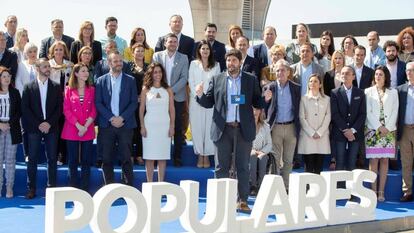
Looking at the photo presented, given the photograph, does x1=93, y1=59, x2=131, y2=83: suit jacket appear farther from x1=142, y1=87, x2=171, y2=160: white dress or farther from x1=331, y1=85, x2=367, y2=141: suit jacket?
x1=331, y1=85, x2=367, y2=141: suit jacket

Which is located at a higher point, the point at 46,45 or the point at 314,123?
the point at 46,45

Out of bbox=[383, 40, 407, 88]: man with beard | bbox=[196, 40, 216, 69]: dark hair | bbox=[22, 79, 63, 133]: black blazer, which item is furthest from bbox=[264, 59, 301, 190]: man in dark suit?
bbox=[22, 79, 63, 133]: black blazer

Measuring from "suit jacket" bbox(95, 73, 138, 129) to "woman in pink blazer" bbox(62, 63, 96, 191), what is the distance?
13cm

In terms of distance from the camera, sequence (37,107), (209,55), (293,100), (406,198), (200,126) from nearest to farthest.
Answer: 1. (37,107)
2. (293,100)
3. (209,55)
4. (406,198)
5. (200,126)

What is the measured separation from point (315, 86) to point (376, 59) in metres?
1.75

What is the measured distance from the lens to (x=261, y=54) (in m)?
8.75

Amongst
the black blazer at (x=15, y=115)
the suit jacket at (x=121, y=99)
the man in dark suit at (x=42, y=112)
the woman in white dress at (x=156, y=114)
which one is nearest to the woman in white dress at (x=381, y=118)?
the woman in white dress at (x=156, y=114)

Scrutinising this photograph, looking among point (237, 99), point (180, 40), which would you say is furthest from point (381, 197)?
point (180, 40)

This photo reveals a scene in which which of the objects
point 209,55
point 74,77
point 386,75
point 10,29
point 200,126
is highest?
point 10,29

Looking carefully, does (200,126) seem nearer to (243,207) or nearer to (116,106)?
(116,106)

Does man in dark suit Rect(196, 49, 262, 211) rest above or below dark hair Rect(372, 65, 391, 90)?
below

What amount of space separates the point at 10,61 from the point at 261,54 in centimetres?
351

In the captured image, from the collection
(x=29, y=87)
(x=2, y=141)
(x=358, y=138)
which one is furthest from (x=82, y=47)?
(x=358, y=138)

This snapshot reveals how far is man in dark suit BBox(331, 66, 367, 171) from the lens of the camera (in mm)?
7844
